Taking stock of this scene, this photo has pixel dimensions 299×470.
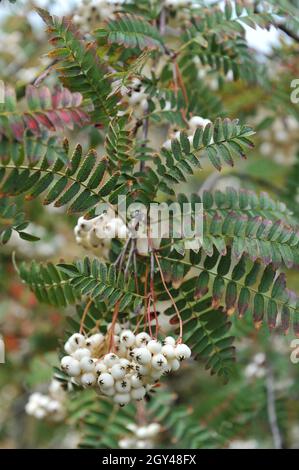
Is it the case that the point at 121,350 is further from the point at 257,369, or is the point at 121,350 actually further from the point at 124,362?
the point at 257,369

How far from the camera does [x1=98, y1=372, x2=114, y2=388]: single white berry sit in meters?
0.93

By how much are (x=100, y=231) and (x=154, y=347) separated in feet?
1.01

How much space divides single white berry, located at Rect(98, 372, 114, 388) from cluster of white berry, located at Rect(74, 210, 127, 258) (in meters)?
0.26

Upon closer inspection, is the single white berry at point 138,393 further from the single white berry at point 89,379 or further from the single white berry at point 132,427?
the single white berry at point 132,427

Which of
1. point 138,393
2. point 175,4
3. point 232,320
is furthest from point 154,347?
point 175,4

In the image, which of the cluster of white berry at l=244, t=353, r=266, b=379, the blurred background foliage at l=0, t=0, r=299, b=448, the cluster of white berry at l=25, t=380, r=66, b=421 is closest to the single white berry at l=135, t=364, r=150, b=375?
the blurred background foliage at l=0, t=0, r=299, b=448

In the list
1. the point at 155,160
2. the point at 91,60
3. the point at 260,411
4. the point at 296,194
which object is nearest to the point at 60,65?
the point at 91,60

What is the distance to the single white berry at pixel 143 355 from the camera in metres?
0.89

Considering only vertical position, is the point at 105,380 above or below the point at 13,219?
below

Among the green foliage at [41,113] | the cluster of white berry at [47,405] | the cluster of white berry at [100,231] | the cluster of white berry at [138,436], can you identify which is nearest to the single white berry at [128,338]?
the cluster of white berry at [100,231]

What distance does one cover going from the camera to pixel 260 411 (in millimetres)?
1979

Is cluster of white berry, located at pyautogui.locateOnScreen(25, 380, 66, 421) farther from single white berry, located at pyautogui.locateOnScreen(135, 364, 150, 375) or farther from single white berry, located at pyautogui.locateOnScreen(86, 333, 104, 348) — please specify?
single white berry, located at pyautogui.locateOnScreen(135, 364, 150, 375)

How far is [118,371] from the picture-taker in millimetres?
928

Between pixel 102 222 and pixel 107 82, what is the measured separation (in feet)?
0.81
